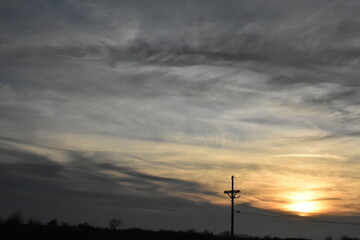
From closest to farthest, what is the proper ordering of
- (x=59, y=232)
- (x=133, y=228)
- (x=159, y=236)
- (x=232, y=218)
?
(x=232, y=218) < (x=59, y=232) < (x=159, y=236) < (x=133, y=228)

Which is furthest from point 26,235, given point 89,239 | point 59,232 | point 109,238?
point 109,238

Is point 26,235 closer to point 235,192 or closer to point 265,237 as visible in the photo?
point 235,192

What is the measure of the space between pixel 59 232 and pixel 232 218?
29.5 m

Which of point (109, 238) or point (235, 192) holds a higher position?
point (235, 192)

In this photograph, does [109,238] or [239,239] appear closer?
[109,238]

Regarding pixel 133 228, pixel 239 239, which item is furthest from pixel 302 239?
pixel 133 228

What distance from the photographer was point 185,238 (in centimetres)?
8800

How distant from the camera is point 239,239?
94062 millimetres

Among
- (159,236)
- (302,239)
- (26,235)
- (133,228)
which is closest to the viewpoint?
(26,235)

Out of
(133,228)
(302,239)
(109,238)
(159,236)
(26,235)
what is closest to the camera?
(26,235)

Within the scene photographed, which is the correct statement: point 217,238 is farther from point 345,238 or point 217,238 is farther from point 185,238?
point 345,238

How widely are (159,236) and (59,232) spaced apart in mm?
26812

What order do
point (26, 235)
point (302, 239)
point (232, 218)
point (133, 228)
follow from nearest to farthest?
point (232, 218) < point (26, 235) < point (133, 228) < point (302, 239)

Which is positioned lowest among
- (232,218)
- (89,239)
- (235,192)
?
(89,239)
